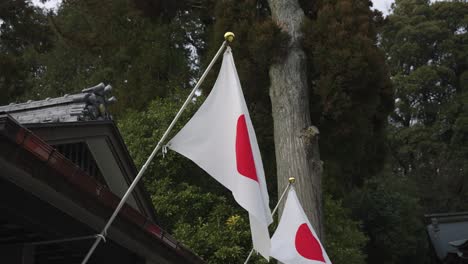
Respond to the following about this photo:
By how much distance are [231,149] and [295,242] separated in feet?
7.81

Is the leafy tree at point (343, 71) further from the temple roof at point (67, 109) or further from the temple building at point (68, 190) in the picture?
the temple roof at point (67, 109)

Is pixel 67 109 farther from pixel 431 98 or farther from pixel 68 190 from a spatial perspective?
pixel 431 98

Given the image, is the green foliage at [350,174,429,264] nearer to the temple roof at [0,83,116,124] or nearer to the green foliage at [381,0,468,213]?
the green foliage at [381,0,468,213]

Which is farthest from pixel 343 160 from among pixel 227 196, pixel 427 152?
pixel 427 152

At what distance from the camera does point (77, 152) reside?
564 centimetres

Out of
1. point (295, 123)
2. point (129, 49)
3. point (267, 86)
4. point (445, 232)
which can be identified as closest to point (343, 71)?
point (295, 123)

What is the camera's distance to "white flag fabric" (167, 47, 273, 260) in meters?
4.08

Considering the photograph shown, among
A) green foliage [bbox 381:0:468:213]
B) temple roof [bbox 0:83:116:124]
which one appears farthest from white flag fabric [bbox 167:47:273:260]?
green foliage [bbox 381:0:468:213]

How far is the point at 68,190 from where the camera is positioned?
3.25 metres

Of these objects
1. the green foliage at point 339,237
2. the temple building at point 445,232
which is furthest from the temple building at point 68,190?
the temple building at point 445,232

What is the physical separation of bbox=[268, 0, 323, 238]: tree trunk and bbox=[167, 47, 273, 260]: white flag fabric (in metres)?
3.88

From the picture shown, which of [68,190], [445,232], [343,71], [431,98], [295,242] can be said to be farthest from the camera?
[431,98]

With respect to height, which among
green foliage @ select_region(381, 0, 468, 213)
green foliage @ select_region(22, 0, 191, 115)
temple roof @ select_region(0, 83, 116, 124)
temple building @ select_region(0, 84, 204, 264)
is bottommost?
temple building @ select_region(0, 84, 204, 264)

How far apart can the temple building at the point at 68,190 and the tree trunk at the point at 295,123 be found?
8.90ft
